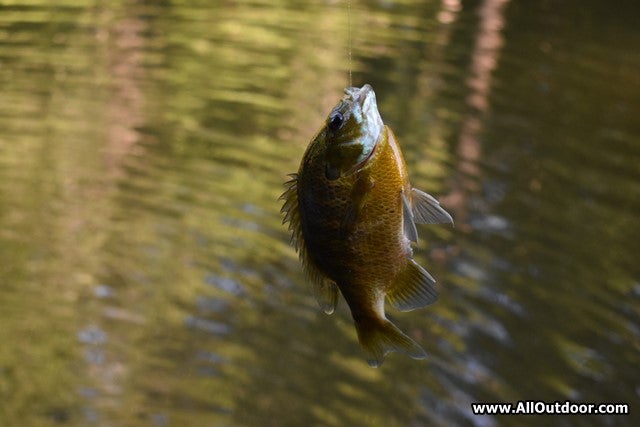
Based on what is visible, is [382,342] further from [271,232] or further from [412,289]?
[271,232]

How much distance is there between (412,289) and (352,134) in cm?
33

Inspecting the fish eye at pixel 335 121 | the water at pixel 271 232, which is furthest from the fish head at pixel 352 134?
the water at pixel 271 232

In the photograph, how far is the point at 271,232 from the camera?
7.86m

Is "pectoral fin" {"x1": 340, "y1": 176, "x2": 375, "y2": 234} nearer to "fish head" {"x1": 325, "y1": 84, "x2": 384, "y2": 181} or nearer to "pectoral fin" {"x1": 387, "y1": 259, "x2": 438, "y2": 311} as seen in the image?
"fish head" {"x1": 325, "y1": 84, "x2": 384, "y2": 181}

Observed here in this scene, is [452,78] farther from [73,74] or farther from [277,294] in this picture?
[277,294]

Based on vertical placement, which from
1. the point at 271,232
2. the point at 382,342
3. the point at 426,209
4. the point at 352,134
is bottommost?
the point at 271,232

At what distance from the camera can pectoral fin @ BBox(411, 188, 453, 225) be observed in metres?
2.20

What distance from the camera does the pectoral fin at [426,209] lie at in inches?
86.7

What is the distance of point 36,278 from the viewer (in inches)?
290

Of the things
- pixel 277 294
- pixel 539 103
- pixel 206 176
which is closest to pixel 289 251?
pixel 277 294

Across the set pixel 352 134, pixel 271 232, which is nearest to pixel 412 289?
pixel 352 134

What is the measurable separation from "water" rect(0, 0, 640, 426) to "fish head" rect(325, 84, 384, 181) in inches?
152

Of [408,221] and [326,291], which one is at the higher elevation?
[408,221]

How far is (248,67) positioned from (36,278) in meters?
5.44
